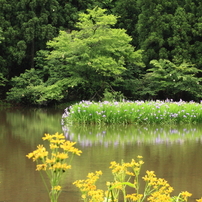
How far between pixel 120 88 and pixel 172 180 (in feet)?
45.0

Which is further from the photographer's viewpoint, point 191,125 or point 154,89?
point 154,89

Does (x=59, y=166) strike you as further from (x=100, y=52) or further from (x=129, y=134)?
(x=100, y=52)

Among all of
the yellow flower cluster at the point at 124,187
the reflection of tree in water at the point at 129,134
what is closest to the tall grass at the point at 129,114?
the reflection of tree in water at the point at 129,134

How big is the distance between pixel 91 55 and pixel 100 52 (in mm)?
423

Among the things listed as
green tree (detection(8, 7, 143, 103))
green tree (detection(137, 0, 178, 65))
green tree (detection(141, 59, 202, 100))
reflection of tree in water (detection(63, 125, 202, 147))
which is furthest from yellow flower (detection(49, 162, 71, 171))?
green tree (detection(137, 0, 178, 65))

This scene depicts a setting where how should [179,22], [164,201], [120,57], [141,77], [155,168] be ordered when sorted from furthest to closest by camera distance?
[141,77], [179,22], [120,57], [155,168], [164,201]

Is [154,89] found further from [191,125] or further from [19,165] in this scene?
[19,165]

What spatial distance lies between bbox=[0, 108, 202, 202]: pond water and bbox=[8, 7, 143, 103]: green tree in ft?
17.9

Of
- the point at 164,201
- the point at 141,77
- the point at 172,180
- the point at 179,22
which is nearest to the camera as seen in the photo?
the point at 164,201

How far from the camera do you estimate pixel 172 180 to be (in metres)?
4.79

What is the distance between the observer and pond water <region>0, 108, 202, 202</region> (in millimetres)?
4492

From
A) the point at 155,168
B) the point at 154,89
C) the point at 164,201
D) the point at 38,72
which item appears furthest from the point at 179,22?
the point at 164,201

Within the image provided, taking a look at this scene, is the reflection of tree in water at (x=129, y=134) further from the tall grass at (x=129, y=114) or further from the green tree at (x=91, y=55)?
the green tree at (x=91, y=55)

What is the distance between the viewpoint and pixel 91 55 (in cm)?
1600
